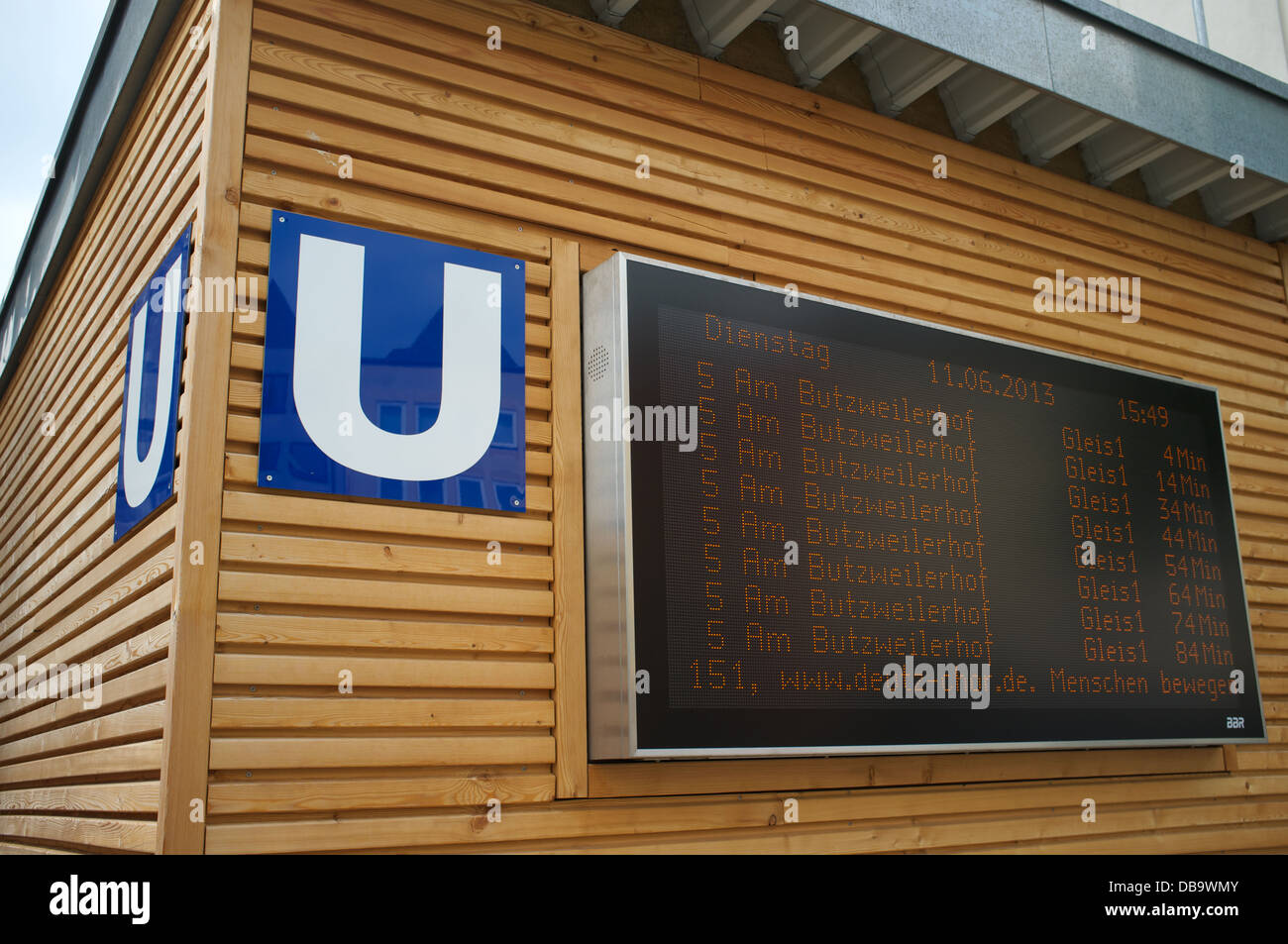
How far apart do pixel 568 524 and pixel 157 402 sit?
1275mm

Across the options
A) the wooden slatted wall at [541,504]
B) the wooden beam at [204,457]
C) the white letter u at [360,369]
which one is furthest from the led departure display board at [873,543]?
the wooden beam at [204,457]

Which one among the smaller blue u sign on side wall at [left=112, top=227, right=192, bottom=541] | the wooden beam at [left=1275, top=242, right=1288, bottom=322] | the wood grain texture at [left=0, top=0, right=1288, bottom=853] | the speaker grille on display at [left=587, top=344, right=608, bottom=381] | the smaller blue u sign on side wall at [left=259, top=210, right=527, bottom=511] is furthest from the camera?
the wooden beam at [left=1275, top=242, right=1288, bottom=322]

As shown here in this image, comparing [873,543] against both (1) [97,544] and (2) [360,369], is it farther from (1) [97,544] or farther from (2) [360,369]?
(1) [97,544]

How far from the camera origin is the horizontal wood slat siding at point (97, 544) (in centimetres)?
311

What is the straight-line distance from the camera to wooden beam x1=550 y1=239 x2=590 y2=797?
3.20m

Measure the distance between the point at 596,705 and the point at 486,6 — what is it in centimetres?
227

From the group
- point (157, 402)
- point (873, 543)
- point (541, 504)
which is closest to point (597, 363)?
point (541, 504)

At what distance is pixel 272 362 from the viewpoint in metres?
3.01

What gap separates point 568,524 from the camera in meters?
3.36

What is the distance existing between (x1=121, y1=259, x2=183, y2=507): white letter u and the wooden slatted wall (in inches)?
14.4

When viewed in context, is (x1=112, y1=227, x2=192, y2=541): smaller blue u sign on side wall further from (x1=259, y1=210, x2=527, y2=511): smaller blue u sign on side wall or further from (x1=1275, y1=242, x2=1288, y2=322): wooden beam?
(x1=1275, y1=242, x2=1288, y2=322): wooden beam

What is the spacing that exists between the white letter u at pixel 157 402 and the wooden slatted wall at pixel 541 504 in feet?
1.20

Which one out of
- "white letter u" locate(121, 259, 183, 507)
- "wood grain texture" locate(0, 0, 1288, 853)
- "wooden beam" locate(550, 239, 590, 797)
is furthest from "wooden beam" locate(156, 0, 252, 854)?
"wooden beam" locate(550, 239, 590, 797)
